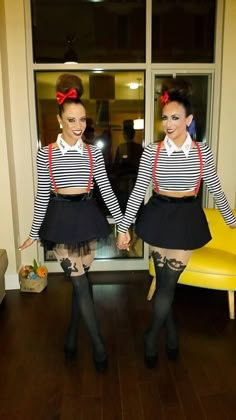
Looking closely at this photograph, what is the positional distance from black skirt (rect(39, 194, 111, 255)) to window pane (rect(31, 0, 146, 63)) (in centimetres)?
190

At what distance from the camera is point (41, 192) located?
80.3 inches

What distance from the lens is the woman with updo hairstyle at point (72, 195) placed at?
6.33ft

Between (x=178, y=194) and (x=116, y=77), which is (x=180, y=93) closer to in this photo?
(x=178, y=194)

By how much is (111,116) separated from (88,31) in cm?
79

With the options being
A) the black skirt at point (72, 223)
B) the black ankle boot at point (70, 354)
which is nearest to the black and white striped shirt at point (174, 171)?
the black skirt at point (72, 223)

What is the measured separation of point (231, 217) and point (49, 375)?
146 centimetres

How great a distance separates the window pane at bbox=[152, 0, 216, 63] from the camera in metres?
3.31

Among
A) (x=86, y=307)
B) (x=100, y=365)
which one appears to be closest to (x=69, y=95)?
(x=86, y=307)

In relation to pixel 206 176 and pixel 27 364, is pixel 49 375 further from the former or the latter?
pixel 206 176

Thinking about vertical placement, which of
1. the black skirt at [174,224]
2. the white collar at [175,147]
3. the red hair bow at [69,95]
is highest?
the red hair bow at [69,95]

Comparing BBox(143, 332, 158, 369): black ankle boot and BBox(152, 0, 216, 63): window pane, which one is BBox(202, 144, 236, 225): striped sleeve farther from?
BBox(152, 0, 216, 63): window pane

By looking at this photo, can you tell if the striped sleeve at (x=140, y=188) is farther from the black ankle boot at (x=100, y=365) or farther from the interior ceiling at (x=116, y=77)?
the interior ceiling at (x=116, y=77)

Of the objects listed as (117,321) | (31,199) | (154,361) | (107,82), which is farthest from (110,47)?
(154,361)

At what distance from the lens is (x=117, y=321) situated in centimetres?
274
